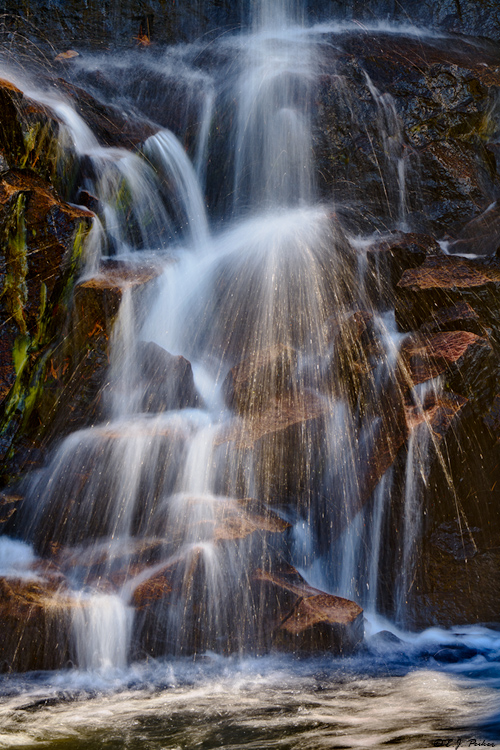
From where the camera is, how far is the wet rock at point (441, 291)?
812cm

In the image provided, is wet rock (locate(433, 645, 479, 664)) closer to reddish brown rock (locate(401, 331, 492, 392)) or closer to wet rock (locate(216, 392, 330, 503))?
wet rock (locate(216, 392, 330, 503))

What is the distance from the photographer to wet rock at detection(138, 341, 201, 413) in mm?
7664

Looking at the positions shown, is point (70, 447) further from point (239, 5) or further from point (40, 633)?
point (239, 5)

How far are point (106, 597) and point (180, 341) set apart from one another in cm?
411

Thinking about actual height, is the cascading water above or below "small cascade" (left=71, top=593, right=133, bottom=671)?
above

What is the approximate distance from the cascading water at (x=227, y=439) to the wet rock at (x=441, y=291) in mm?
321

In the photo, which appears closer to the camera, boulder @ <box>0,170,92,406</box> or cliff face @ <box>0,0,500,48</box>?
boulder @ <box>0,170,92,406</box>

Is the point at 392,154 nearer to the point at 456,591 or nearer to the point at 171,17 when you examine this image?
the point at 456,591

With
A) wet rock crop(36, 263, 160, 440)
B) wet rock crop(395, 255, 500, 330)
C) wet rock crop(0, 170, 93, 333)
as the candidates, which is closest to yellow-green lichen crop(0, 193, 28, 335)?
wet rock crop(0, 170, 93, 333)

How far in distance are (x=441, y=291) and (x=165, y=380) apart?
13.7ft

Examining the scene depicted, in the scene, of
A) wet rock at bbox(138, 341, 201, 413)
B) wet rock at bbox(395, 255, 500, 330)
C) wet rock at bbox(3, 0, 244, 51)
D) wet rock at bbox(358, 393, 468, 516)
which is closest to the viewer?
wet rock at bbox(358, 393, 468, 516)

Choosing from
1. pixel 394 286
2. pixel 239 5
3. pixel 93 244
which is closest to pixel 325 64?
pixel 239 5

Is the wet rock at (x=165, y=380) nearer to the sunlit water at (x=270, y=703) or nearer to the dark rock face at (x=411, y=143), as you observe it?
the sunlit water at (x=270, y=703)

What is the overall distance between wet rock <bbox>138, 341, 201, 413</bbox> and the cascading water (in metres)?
0.03
